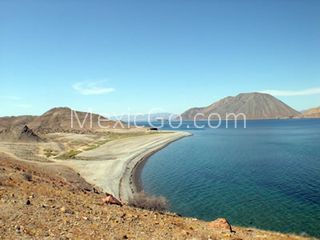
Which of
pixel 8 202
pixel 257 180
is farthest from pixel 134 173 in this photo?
pixel 8 202

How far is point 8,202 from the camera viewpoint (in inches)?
706

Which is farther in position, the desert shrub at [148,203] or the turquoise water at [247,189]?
the turquoise water at [247,189]

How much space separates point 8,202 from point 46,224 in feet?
11.5

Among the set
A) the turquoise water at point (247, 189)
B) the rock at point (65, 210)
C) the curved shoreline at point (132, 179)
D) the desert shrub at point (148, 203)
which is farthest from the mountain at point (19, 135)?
the rock at point (65, 210)

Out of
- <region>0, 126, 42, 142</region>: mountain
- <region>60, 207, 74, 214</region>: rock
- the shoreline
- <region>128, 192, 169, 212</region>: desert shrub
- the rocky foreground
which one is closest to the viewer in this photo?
the rocky foreground

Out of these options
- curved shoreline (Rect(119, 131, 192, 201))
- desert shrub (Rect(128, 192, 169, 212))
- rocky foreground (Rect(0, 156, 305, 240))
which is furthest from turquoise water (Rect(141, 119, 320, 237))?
rocky foreground (Rect(0, 156, 305, 240))

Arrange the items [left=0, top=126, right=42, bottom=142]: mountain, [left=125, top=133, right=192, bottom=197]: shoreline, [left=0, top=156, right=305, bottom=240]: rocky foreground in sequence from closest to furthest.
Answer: [left=0, top=156, right=305, bottom=240]: rocky foreground < [left=125, top=133, right=192, bottom=197]: shoreline < [left=0, top=126, right=42, bottom=142]: mountain

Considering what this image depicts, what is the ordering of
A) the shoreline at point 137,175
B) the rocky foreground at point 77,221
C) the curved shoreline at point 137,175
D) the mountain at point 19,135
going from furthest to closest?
the mountain at point 19,135, the curved shoreline at point 137,175, the shoreline at point 137,175, the rocky foreground at point 77,221

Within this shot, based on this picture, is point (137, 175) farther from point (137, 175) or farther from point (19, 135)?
point (19, 135)

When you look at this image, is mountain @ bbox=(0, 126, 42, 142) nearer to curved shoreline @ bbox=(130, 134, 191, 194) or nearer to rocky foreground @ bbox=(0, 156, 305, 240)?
curved shoreline @ bbox=(130, 134, 191, 194)

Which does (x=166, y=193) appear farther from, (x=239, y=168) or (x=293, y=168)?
(x=293, y=168)

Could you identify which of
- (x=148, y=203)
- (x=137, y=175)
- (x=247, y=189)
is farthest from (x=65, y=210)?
(x=137, y=175)

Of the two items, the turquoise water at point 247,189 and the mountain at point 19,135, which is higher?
the mountain at point 19,135

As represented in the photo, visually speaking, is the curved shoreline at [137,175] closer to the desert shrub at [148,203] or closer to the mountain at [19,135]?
the desert shrub at [148,203]
